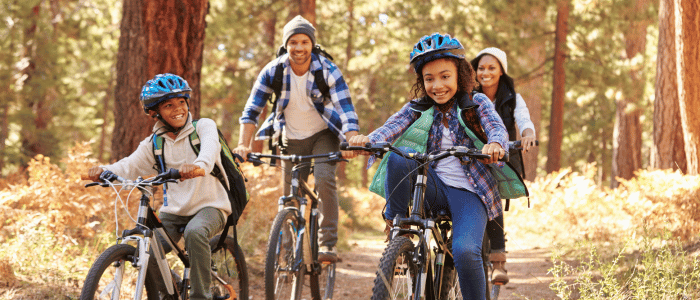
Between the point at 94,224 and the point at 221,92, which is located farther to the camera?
the point at 221,92

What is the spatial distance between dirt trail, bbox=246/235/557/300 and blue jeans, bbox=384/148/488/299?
1.87 meters

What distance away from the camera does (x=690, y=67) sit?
841 centimetres

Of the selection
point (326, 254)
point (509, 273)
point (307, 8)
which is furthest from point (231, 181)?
point (307, 8)

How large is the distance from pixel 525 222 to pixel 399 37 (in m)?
10.0

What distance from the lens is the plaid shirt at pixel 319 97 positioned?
17.9 feet

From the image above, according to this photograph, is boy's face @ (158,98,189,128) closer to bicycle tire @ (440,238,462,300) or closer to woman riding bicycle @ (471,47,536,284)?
bicycle tire @ (440,238,462,300)

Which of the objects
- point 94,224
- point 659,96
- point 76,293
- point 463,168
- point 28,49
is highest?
point 28,49

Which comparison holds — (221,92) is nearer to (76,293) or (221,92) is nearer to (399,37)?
(399,37)

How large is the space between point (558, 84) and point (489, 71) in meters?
11.2

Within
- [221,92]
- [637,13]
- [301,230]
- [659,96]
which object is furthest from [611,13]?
[301,230]

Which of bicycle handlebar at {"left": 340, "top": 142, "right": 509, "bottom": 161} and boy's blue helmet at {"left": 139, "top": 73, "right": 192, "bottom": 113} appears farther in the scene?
boy's blue helmet at {"left": 139, "top": 73, "right": 192, "bottom": 113}

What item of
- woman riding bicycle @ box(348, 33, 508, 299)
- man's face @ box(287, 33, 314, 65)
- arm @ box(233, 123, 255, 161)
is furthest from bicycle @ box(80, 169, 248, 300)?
man's face @ box(287, 33, 314, 65)

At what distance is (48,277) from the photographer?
525 centimetres

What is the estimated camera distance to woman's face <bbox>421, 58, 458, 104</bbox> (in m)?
3.86
